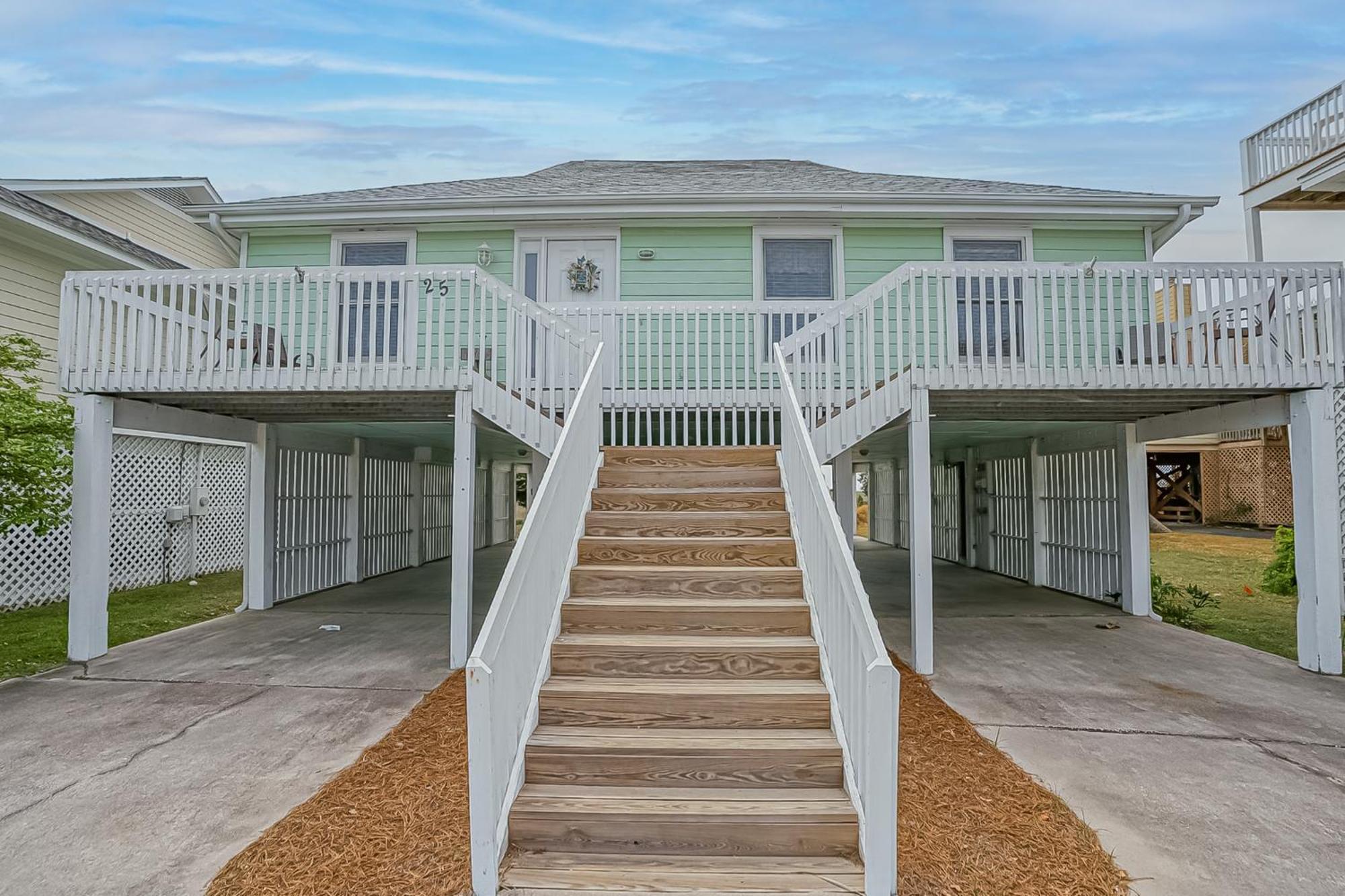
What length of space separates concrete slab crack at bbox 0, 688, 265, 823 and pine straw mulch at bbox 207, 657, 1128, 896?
131cm

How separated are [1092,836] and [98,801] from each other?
15.2 feet

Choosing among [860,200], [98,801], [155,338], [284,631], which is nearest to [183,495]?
[284,631]

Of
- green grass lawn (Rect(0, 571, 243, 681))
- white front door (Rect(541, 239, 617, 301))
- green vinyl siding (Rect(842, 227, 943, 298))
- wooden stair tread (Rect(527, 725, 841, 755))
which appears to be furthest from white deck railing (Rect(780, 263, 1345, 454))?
green grass lawn (Rect(0, 571, 243, 681))

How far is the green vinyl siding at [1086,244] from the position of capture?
8602 mm

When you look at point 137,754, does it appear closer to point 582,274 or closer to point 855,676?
point 855,676

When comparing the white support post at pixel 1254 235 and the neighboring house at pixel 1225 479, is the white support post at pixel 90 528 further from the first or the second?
the neighboring house at pixel 1225 479

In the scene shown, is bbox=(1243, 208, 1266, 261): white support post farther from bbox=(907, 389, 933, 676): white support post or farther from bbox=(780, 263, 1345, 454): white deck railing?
bbox=(907, 389, 933, 676): white support post

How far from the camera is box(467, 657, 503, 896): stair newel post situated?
7.70 feet

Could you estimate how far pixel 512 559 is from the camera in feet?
9.36

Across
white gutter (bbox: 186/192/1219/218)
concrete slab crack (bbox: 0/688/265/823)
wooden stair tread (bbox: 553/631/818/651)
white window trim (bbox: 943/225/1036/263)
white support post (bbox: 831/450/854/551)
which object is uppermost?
white gutter (bbox: 186/192/1219/218)

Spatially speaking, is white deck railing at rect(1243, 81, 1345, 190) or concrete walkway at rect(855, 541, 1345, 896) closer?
concrete walkway at rect(855, 541, 1345, 896)

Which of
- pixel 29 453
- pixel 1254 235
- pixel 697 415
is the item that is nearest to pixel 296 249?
pixel 29 453

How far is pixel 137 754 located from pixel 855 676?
4092 mm

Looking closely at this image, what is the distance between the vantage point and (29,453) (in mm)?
5652
